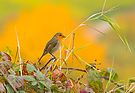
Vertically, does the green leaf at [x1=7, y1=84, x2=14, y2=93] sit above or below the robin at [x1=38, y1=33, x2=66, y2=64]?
below

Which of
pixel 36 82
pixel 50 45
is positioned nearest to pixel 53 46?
pixel 50 45

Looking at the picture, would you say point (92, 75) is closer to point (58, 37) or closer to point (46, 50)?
point (46, 50)

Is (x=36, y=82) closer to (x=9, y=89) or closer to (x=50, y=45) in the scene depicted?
(x=9, y=89)

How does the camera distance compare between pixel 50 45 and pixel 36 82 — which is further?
pixel 50 45

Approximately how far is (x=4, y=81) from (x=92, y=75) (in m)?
0.31

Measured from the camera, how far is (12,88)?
1.49 feet

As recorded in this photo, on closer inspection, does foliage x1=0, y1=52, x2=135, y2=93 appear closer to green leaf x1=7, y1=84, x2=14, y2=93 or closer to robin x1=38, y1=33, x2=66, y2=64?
green leaf x1=7, y1=84, x2=14, y2=93

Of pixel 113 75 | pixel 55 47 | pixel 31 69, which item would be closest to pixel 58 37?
pixel 55 47

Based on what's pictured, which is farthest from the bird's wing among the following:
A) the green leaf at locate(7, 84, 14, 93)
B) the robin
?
the green leaf at locate(7, 84, 14, 93)

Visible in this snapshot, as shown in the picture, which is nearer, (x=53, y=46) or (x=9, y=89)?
(x=9, y=89)

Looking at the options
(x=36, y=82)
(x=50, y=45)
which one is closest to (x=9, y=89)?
(x=36, y=82)

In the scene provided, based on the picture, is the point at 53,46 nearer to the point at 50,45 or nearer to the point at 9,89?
the point at 50,45

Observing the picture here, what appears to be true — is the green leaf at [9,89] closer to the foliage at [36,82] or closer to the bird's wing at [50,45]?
the foliage at [36,82]

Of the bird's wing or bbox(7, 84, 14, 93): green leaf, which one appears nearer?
bbox(7, 84, 14, 93): green leaf
